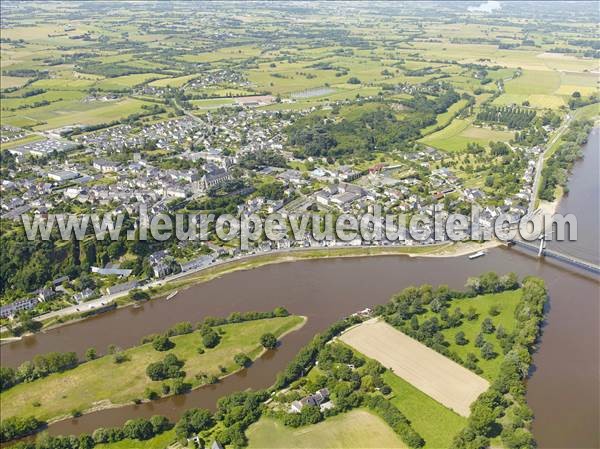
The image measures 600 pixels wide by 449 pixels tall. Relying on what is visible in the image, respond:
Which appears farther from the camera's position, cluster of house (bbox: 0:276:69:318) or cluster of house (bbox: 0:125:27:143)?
cluster of house (bbox: 0:125:27:143)

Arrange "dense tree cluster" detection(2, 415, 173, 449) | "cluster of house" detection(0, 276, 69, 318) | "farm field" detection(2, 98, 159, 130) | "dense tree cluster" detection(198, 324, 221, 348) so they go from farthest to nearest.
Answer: "farm field" detection(2, 98, 159, 130)
"cluster of house" detection(0, 276, 69, 318)
"dense tree cluster" detection(198, 324, 221, 348)
"dense tree cluster" detection(2, 415, 173, 449)

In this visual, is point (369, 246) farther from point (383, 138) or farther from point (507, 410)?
point (383, 138)

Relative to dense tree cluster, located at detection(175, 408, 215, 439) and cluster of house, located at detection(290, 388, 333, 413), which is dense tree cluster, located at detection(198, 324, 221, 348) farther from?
cluster of house, located at detection(290, 388, 333, 413)

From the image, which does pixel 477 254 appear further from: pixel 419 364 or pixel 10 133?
pixel 10 133

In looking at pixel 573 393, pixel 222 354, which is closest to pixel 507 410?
pixel 573 393

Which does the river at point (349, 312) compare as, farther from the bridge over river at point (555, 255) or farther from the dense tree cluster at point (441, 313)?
the dense tree cluster at point (441, 313)

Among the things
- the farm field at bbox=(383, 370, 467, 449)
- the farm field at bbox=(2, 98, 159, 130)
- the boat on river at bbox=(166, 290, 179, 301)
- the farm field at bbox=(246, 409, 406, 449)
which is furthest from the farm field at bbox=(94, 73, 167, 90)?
the farm field at bbox=(383, 370, 467, 449)

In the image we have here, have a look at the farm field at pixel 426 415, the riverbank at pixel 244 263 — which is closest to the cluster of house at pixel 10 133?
the riverbank at pixel 244 263
